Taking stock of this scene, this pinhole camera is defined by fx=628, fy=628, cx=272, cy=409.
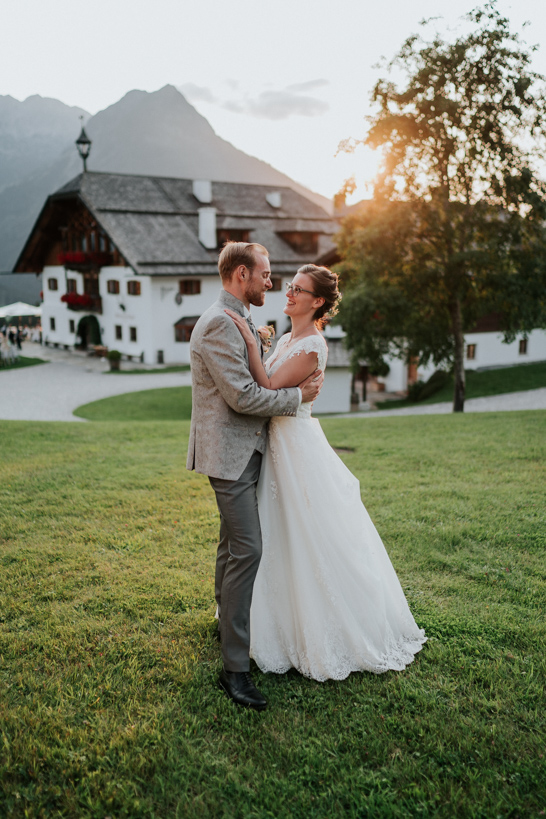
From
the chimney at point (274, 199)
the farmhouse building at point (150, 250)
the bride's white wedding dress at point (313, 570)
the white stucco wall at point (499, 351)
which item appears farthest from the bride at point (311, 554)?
the chimney at point (274, 199)

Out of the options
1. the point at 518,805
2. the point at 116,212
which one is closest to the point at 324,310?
the point at 518,805

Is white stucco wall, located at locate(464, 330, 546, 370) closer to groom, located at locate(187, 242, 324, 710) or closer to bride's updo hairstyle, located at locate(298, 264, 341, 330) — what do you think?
bride's updo hairstyle, located at locate(298, 264, 341, 330)

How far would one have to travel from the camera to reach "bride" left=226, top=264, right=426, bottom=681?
12.0 feet

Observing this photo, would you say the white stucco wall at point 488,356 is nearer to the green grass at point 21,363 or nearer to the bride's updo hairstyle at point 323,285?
the green grass at point 21,363

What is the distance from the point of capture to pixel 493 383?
2945 centimetres

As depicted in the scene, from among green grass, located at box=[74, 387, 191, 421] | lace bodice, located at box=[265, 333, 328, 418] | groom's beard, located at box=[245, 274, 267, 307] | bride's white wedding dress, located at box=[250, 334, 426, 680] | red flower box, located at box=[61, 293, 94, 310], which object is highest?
red flower box, located at box=[61, 293, 94, 310]

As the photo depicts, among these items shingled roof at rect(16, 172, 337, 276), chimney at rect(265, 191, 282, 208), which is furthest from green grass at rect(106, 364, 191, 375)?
chimney at rect(265, 191, 282, 208)

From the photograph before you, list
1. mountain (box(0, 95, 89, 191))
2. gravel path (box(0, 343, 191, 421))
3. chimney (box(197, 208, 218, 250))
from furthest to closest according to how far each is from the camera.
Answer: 1. mountain (box(0, 95, 89, 191))
2. chimney (box(197, 208, 218, 250))
3. gravel path (box(0, 343, 191, 421))

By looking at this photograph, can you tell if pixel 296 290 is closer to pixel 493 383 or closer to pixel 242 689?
pixel 242 689

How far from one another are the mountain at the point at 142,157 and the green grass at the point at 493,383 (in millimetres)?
69781

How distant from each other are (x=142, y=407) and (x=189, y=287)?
1454 cm

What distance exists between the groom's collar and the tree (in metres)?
14.2

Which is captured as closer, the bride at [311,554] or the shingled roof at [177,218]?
the bride at [311,554]

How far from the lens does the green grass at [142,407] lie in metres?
19.8
